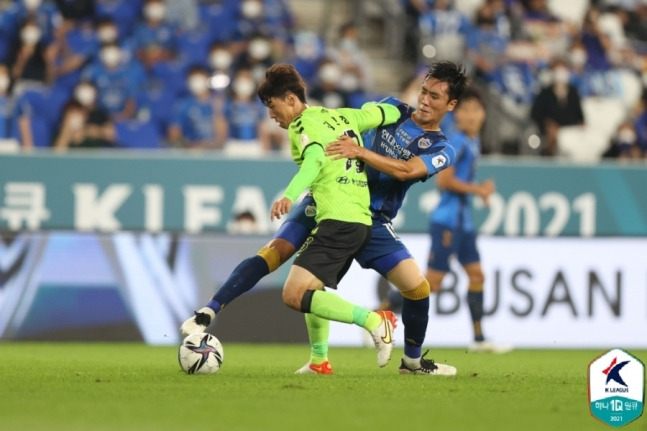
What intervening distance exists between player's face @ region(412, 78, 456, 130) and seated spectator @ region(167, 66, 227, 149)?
21.6 feet

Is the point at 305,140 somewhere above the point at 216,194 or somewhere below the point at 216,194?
above

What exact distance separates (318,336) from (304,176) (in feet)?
4.40

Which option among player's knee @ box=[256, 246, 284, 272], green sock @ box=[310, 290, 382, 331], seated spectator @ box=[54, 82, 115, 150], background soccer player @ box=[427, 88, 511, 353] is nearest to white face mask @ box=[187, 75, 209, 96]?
seated spectator @ box=[54, 82, 115, 150]

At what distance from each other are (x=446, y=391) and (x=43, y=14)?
30.8 feet

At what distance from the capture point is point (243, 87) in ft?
47.3

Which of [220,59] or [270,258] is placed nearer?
[270,258]

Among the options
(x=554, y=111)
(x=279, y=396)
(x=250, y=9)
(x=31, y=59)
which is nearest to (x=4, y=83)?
(x=31, y=59)

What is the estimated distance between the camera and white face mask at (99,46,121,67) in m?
14.4

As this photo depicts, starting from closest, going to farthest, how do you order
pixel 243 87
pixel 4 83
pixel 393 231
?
pixel 393 231 < pixel 4 83 < pixel 243 87

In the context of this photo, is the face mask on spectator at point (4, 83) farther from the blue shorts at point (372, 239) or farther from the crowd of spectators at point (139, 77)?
the blue shorts at point (372, 239)

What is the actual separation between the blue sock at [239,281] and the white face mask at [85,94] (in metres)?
6.55

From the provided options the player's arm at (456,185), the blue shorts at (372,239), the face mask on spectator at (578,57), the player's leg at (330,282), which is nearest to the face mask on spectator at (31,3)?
the player's arm at (456,185)

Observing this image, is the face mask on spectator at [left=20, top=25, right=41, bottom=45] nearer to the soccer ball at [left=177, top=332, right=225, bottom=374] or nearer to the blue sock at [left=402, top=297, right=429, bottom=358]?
the soccer ball at [left=177, top=332, right=225, bottom=374]

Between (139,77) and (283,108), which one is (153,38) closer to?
(139,77)
